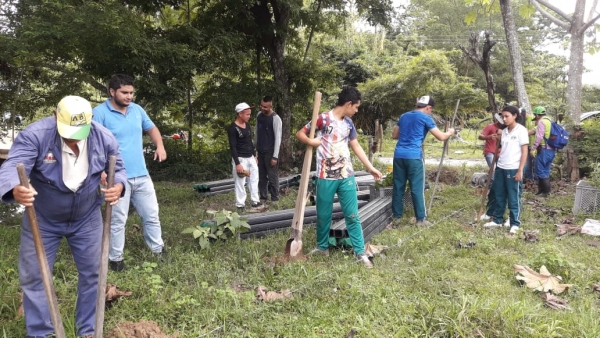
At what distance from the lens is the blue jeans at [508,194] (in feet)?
17.7

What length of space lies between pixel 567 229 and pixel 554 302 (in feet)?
9.00

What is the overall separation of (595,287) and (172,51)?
6.85 meters

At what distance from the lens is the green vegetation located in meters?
2.88

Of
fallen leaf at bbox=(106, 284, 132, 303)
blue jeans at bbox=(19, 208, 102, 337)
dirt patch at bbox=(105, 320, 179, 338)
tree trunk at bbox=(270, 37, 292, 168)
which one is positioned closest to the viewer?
blue jeans at bbox=(19, 208, 102, 337)

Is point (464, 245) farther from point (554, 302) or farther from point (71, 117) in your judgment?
point (71, 117)

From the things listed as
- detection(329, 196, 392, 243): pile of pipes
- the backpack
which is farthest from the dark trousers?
the backpack

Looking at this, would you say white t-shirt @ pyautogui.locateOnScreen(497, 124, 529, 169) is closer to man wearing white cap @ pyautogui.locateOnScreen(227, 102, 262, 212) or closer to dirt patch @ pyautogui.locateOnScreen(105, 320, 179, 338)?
man wearing white cap @ pyautogui.locateOnScreen(227, 102, 262, 212)

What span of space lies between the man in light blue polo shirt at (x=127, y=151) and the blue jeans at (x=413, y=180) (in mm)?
3265

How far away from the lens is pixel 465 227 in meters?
5.66

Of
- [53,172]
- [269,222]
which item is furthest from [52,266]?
[269,222]

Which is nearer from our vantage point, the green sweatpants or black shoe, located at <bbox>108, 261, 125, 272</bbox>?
black shoe, located at <bbox>108, 261, 125, 272</bbox>

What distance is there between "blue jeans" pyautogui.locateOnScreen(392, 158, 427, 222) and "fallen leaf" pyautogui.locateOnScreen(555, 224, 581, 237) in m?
1.80

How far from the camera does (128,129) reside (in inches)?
150

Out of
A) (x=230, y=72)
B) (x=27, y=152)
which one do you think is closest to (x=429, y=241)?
(x=27, y=152)
